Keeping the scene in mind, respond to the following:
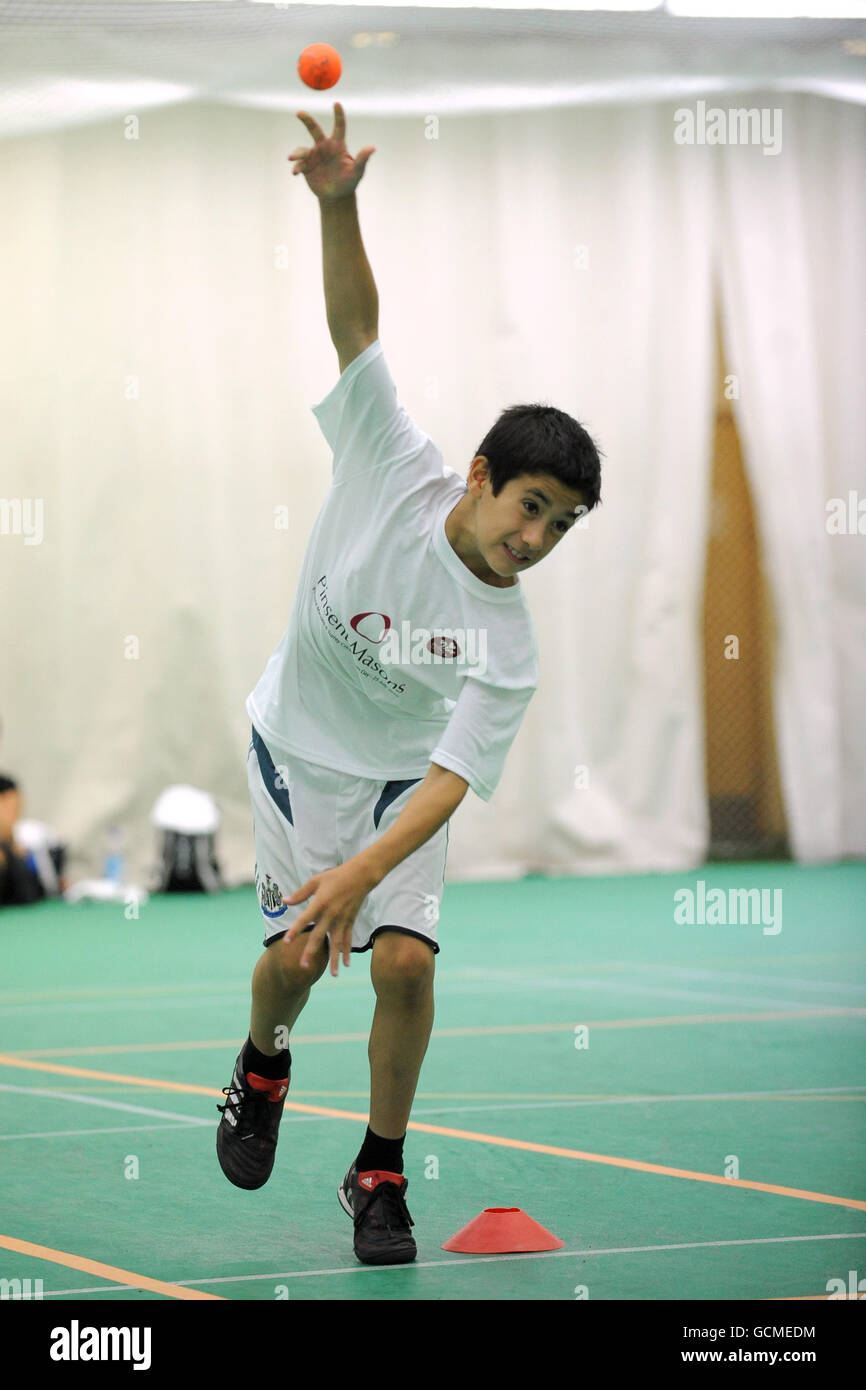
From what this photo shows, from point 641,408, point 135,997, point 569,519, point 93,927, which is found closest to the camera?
point 569,519

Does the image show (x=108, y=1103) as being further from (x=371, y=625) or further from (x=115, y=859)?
(x=115, y=859)

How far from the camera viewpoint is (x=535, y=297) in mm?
10625

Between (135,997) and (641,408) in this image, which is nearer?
(135,997)

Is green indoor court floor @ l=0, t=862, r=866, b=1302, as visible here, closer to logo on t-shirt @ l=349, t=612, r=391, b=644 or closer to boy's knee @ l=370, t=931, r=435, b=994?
boy's knee @ l=370, t=931, r=435, b=994

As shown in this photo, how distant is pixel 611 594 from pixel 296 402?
7.36ft

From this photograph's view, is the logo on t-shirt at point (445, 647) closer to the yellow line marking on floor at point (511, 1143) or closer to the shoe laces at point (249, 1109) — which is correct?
the shoe laces at point (249, 1109)

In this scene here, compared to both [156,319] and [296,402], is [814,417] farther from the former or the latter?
[156,319]

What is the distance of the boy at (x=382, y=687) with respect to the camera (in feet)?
9.43

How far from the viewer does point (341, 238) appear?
298 centimetres

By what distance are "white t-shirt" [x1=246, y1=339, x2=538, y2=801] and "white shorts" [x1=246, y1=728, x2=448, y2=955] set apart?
35 mm

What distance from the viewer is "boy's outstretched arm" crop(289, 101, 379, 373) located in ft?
9.66

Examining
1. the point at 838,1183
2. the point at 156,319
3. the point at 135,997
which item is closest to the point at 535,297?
the point at 156,319

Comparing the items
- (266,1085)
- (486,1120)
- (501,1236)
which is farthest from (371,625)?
(486,1120)

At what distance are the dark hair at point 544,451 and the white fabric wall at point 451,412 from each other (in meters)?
7.35
